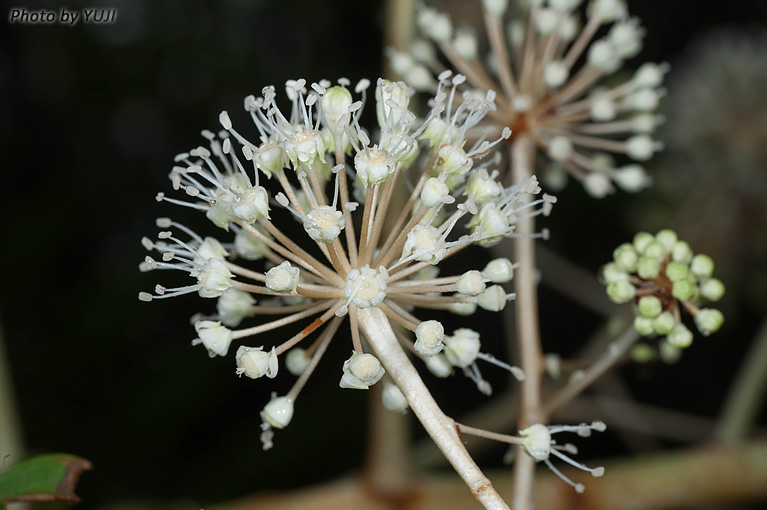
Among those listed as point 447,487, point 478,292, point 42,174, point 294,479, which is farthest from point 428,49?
point 42,174

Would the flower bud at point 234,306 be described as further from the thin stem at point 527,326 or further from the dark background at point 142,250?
the dark background at point 142,250

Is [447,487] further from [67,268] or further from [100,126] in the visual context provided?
[100,126]

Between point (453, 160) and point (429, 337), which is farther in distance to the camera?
point (453, 160)

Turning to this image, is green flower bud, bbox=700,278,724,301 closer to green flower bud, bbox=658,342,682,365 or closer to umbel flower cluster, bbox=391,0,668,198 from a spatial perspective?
green flower bud, bbox=658,342,682,365

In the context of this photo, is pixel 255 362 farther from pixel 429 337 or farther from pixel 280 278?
pixel 429 337

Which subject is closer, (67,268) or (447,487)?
(447,487)

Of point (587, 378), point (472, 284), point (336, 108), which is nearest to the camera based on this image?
point (472, 284)

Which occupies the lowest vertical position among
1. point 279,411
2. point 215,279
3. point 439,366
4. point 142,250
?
point 279,411

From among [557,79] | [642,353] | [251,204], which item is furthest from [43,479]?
[557,79]
